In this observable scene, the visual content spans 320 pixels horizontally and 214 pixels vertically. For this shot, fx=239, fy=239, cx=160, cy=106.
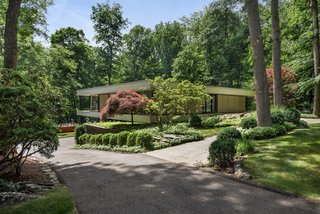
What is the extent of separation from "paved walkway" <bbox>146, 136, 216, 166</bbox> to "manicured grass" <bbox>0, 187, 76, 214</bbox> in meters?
3.87

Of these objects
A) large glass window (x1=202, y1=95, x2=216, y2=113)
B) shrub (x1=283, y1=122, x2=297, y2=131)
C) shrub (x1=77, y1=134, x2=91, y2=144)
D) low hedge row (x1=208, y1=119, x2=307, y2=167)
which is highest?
large glass window (x1=202, y1=95, x2=216, y2=113)

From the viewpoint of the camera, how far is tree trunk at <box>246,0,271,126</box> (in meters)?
A: 9.61

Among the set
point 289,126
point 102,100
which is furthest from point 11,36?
point 102,100

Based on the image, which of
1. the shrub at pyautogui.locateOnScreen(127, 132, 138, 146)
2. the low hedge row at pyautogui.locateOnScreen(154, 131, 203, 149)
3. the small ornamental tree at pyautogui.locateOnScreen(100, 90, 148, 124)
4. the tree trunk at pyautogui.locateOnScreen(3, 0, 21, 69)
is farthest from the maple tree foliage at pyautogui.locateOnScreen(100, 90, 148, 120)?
the tree trunk at pyautogui.locateOnScreen(3, 0, 21, 69)

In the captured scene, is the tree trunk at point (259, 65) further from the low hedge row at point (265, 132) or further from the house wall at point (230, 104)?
the house wall at point (230, 104)

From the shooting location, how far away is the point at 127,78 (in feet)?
135

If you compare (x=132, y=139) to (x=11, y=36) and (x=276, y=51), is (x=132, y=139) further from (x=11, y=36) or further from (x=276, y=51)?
(x=276, y=51)

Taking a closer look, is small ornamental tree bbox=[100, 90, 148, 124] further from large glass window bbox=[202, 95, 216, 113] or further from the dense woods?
large glass window bbox=[202, 95, 216, 113]

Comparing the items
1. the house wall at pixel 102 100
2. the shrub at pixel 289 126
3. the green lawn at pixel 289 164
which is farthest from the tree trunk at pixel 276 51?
the house wall at pixel 102 100

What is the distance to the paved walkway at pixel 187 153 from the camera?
762cm

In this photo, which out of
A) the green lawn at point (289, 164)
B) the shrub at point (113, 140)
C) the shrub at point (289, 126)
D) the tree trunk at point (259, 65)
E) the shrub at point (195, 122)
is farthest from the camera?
the shrub at point (195, 122)

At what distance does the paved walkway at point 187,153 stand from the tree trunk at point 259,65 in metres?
2.67

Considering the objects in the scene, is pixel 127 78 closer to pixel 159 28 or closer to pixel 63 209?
pixel 159 28

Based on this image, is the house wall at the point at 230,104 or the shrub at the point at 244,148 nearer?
the shrub at the point at 244,148
